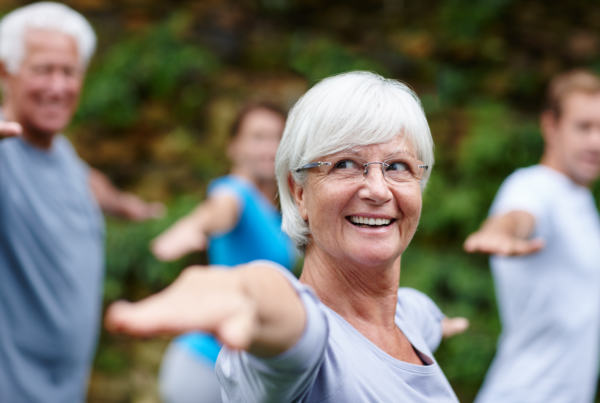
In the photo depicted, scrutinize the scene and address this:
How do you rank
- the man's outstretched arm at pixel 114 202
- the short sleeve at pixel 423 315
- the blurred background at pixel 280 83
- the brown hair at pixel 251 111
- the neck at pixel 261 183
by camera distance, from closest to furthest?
the short sleeve at pixel 423 315
the neck at pixel 261 183
the brown hair at pixel 251 111
the man's outstretched arm at pixel 114 202
the blurred background at pixel 280 83

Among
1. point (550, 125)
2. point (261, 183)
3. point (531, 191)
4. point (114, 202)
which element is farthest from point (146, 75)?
point (531, 191)

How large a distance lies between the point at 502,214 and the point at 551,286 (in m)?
0.48

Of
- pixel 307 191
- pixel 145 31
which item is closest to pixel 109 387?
pixel 145 31

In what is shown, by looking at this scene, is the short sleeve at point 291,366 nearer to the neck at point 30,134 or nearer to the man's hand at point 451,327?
the man's hand at point 451,327

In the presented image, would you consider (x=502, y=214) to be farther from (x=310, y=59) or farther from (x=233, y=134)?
(x=310, y=59)

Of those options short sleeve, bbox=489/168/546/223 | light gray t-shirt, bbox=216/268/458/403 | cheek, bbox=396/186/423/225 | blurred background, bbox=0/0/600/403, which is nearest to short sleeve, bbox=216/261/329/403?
light gray t-shirt, bbox=216/268/458/403

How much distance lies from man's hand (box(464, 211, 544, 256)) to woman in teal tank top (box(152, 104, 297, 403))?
1028 mm

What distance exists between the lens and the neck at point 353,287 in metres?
1.18

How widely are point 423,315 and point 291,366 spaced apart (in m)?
0.84

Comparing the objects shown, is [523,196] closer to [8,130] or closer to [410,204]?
[410,204]

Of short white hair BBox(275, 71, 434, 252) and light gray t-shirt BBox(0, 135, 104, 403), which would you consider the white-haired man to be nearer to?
light gray t-shirt BBox(0, 135, 104, 403)

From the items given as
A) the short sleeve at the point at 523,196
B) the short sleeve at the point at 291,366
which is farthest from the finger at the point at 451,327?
the short sleeve at the point at 291,366

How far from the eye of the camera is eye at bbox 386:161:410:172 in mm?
1172

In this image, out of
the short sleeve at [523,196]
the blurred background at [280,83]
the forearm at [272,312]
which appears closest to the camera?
the forearm at [272,312]
